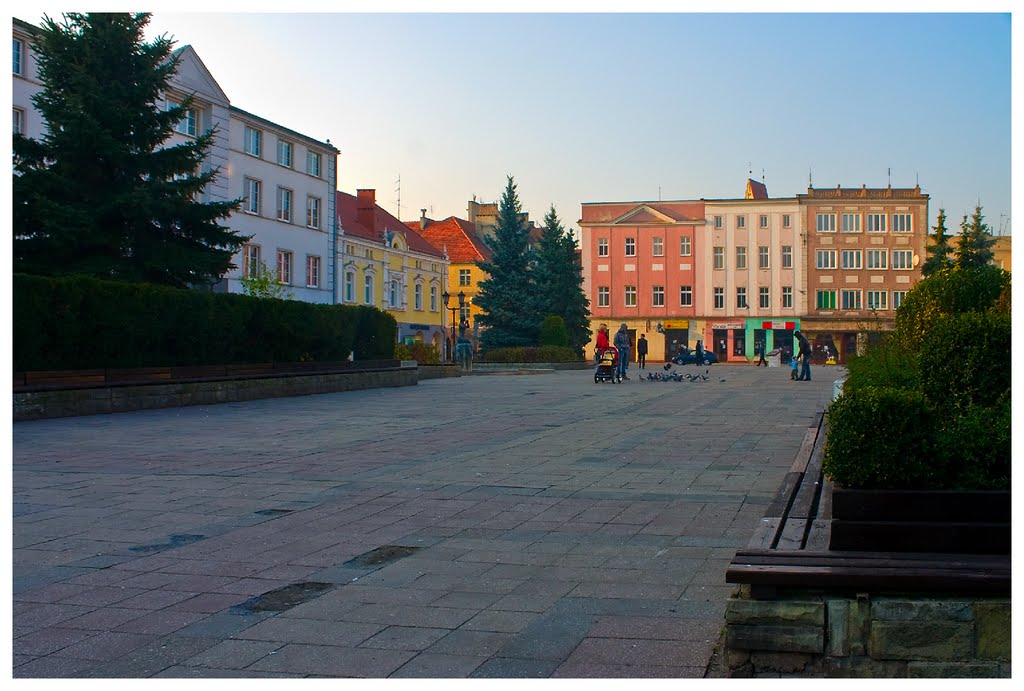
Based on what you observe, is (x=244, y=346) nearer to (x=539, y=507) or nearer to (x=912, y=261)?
(x=539, y=507)

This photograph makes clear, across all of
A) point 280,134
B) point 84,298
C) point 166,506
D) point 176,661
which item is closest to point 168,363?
point 84,298

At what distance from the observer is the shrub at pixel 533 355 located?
2051 inches

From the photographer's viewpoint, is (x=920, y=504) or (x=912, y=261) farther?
(x=912, y=261)

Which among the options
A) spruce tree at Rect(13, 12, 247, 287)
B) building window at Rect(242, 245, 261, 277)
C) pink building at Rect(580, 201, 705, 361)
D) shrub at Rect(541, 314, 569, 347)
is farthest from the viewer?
pink building at Rect(580, 201, 705, 361)

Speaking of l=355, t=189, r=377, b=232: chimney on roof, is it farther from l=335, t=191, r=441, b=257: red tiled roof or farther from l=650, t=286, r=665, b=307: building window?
l=650, t=286, r=665, b=307: building window

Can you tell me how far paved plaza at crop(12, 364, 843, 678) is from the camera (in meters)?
4.51

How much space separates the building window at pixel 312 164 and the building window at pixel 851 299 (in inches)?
1654

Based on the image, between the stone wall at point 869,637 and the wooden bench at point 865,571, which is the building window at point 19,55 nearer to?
the wooden bench at point 865,571

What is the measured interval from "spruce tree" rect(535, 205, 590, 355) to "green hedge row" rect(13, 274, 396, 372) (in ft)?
110

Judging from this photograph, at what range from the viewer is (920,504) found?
4.48 m

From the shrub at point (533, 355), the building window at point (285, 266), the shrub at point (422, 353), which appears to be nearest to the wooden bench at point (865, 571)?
the shrub at point (422, 353)

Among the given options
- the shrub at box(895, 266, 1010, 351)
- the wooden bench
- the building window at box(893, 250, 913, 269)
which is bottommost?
the wooden bench

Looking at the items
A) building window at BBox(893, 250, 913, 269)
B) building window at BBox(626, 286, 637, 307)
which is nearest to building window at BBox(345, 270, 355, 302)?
building window at BBox(626, 286, 637, 307)
